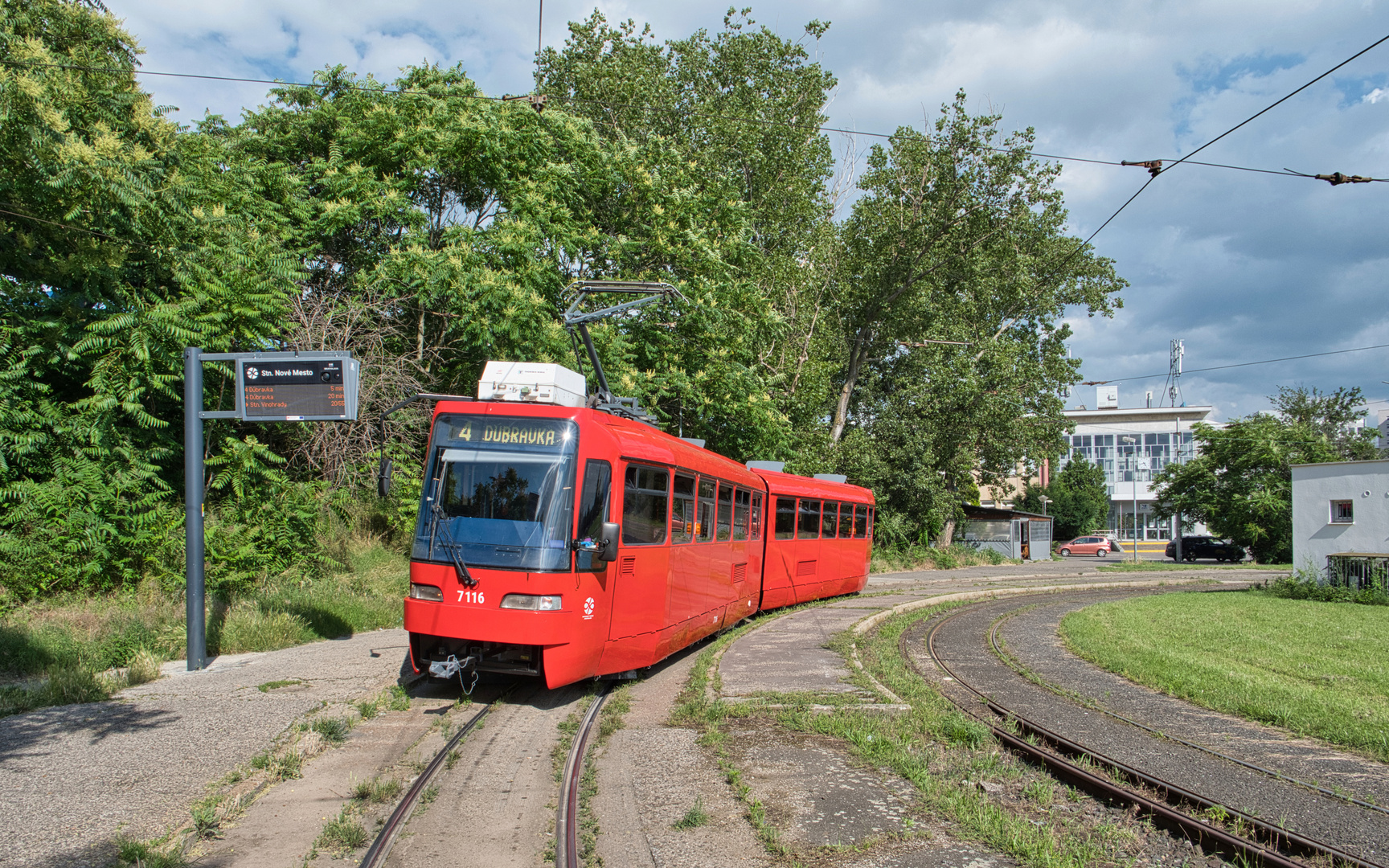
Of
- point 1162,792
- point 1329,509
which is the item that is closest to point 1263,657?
point 1162,792

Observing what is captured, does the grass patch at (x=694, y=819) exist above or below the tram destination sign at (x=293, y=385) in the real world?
below

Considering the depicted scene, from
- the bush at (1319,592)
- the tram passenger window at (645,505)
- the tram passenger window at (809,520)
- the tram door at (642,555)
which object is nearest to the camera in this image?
the tram door at (642,555)

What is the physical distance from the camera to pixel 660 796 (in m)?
6.05

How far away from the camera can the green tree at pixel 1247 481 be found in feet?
143

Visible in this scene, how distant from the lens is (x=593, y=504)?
28.2 ft

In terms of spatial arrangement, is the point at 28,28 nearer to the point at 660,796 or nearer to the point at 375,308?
the point at 375,308

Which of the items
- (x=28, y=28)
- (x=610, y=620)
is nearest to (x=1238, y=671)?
(x=610, y=620)

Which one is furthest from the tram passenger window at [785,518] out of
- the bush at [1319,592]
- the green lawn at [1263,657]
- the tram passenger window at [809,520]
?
the bush at [1319,592]

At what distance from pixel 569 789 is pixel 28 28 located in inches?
668

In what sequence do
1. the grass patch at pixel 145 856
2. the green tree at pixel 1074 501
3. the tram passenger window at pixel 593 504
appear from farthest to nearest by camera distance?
the green tree at pixel 1074 501
the tram passenger window at pixel 593 504
the grass patch at pixel 145 856

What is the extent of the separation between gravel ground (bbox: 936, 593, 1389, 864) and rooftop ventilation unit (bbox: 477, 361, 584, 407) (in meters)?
5.49

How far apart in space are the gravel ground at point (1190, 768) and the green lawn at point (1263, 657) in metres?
1.61

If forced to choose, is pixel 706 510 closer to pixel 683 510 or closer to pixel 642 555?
pixel 683 510

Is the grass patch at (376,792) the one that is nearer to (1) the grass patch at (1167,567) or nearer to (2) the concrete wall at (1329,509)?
(2) the concrete wall at (1329,509)
